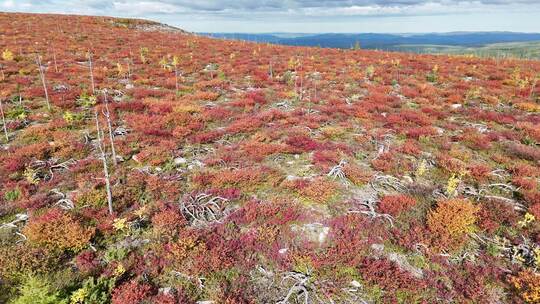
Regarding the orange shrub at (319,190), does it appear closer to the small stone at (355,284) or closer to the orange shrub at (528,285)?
the small stone at (355,284)

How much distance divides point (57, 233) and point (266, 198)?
15.5ft

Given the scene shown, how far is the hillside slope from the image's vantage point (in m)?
6.23

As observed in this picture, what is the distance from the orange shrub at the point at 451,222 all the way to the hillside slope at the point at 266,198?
0.04m

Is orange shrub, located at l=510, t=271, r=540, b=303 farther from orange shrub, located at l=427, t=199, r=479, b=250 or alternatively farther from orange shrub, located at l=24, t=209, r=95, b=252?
orange shrub, located at l=24, t=209, r=95, b=252

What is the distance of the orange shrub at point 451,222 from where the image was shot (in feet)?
23.7

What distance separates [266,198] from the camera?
8.71m

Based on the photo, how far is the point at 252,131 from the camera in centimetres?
1321

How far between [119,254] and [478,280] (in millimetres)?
7014

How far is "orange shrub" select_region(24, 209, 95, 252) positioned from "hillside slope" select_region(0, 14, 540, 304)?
4 centimetres

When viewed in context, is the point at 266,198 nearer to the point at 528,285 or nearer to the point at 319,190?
the point at 319,190

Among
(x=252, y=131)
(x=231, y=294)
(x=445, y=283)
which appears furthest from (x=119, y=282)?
(x=252, y=131)

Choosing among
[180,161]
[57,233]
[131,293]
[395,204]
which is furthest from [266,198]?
[57,233]

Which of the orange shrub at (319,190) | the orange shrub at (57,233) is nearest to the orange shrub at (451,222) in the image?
the orange shrub at (319,190)

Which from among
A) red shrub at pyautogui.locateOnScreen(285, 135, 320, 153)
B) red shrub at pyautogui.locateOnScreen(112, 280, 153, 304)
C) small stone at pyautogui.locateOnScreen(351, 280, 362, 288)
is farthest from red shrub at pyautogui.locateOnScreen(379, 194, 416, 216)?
red shrub at pyautogui.locateOnScreen(112, 280, 153, 304)
